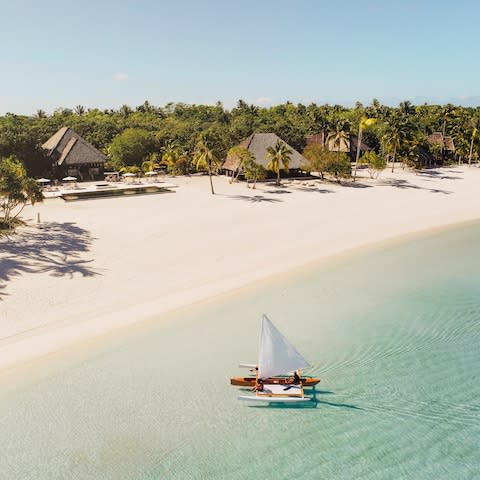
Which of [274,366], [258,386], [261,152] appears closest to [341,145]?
[261,152]

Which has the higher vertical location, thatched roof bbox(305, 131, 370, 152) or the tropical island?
thatched roof bbox(305, 131, 370, 152)

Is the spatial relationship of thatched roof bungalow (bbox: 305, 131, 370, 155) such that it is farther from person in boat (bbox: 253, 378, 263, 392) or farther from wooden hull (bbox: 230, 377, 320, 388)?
person in boat (bbox: 253, 378, 263, 392)

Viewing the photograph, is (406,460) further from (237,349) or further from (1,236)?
(1,236)

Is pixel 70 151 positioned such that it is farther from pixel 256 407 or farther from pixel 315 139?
pixel 256 407

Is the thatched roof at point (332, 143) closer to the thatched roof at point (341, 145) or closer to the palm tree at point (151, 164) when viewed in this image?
the thatched roof at point (341, 145)

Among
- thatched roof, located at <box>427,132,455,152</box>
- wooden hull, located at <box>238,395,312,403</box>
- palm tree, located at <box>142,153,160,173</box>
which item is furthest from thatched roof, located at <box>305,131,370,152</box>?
wooden hull, located at <box>238,395,312,403</box>
